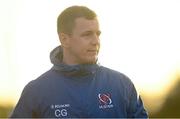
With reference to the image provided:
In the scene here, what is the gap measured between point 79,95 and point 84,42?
45 centimetres

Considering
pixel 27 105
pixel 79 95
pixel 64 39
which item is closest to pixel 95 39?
pixel 64 39

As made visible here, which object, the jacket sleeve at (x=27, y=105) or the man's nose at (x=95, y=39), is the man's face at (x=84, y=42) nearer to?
the man's nose at (x=95, y=39)

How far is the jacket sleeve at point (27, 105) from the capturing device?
225 inches

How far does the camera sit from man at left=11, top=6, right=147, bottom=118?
5.70 m

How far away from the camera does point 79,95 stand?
18.7 feet

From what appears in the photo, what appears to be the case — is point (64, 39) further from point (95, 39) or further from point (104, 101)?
point (104, 101)

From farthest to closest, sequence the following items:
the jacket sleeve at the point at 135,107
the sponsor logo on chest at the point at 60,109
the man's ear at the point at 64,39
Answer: the man's ear at the point at 64,39, the jacket sleeve at the point at 135,107, the sponsor logo on chest at the point at 60,109

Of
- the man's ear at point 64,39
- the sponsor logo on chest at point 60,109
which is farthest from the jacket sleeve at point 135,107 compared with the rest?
the man's ear at point 64,39

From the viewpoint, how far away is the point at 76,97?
5699mm

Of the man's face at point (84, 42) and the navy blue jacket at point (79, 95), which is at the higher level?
the man's face at point (84, 42)

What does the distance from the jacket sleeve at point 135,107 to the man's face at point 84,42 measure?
444 mm

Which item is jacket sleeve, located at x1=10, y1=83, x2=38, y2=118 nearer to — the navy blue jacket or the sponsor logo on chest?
the navy blue jacket

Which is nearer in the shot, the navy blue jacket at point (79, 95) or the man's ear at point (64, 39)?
the navy blue jacket at point (79, 95)

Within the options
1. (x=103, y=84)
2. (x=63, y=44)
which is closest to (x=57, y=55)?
(x=63, y=44)
